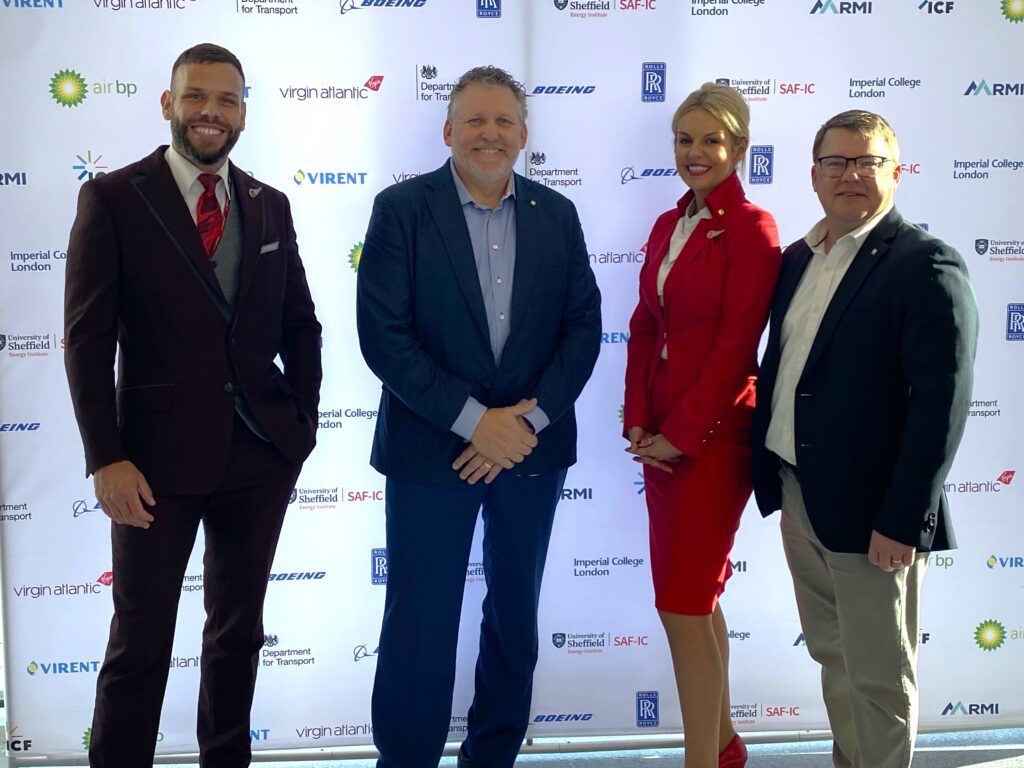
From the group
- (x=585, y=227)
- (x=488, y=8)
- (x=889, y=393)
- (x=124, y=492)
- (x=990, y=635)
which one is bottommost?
(x=990, y=635)

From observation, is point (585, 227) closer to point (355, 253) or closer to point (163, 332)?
point (355, 253)

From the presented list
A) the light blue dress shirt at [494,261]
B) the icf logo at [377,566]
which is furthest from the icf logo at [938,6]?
the icf logo at [377,566]

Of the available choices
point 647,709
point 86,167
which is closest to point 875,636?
point 647,709

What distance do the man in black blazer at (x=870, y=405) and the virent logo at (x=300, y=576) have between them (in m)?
1.53

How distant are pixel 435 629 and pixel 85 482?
50.4 inches

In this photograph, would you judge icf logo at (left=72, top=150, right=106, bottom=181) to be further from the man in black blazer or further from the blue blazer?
the man in black blazer

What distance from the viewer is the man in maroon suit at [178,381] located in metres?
2.11

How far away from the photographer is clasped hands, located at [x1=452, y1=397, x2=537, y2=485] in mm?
2301

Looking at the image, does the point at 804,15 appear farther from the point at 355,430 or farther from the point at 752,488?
the point at 355,430

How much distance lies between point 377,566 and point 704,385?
134 centimetres

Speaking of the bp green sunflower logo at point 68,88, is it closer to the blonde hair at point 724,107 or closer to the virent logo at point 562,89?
the virent logo at point 562,89

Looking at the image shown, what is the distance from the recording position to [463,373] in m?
2.36

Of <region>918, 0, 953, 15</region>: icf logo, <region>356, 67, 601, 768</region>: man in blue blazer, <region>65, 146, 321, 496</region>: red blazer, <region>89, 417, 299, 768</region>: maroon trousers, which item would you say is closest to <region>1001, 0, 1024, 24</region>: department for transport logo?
<region>918, 0, 953, 15</region>: icf logo

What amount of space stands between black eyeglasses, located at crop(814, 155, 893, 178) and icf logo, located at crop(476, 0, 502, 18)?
4.05 ft
